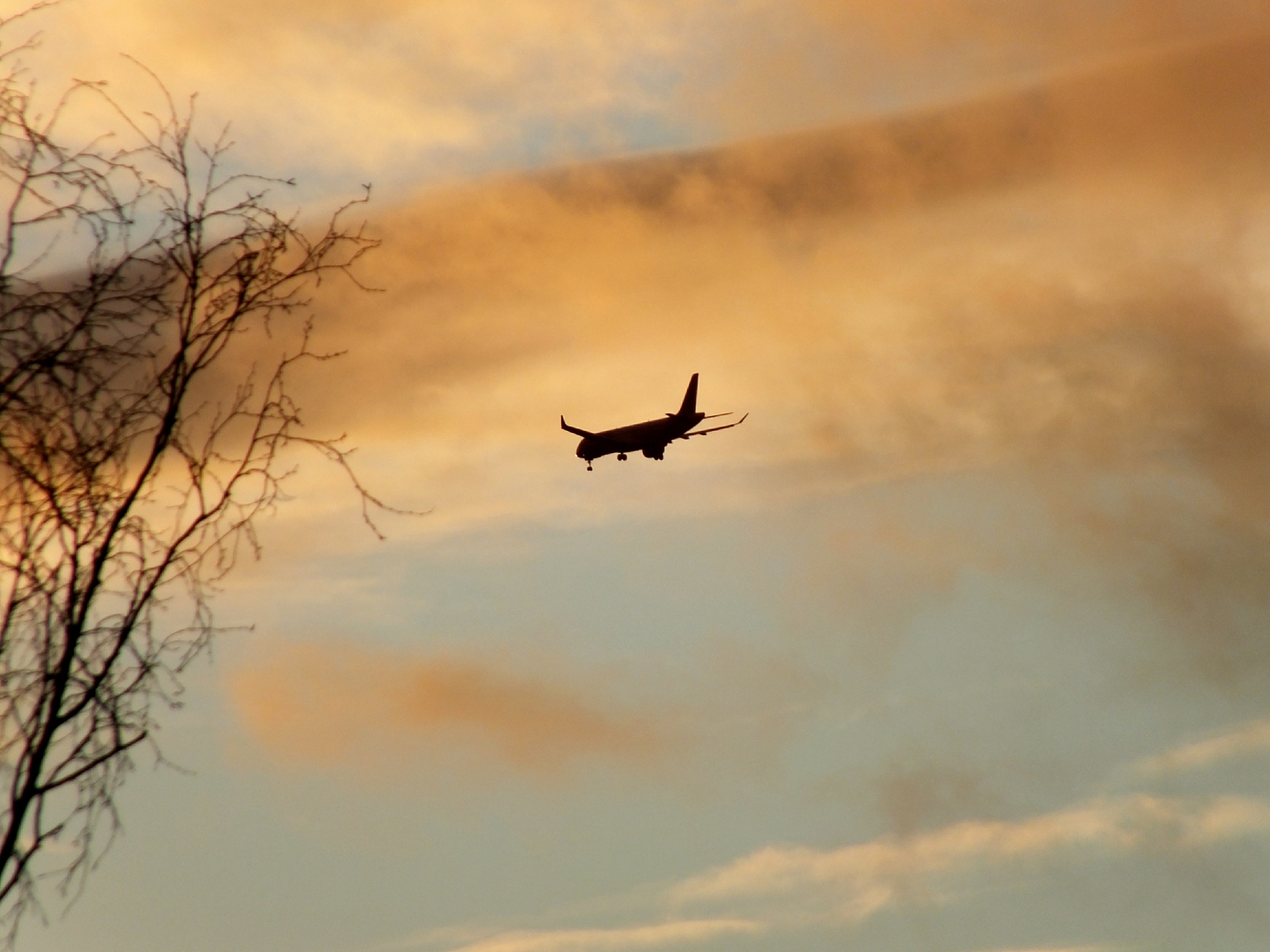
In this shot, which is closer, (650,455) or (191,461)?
(191,461)

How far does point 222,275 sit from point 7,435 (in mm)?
2767

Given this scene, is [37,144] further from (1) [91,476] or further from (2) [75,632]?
(2) [75,632]

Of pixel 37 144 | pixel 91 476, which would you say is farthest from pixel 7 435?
pixel 37 144

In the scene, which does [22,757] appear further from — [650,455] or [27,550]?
[650,455]

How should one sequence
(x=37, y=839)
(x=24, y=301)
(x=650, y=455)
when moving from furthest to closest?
1. (x=650, y=455)
2. (x=24, y=301)
3. (x=37, y=839)

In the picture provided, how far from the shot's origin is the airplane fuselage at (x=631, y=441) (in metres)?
112

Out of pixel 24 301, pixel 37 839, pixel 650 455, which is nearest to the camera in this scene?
pixel 37 839

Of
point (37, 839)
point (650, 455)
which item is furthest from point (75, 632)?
point (650, 455)

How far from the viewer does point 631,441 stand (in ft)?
367

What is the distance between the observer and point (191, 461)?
1605 cm

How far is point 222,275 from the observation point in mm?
16547

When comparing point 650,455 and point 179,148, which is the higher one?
point 650,455

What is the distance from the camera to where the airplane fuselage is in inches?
4392

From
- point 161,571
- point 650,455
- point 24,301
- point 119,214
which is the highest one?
point 650,455
